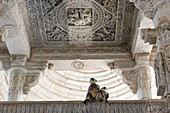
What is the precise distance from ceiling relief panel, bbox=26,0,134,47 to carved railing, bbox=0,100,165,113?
3.40 metres

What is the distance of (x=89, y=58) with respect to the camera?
376 inches

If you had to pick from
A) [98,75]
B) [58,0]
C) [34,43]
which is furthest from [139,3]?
[98,75]

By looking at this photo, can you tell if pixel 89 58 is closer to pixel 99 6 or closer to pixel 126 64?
pixel 126 64

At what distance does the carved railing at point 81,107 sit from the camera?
5.61m

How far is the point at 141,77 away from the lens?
28.8 feet

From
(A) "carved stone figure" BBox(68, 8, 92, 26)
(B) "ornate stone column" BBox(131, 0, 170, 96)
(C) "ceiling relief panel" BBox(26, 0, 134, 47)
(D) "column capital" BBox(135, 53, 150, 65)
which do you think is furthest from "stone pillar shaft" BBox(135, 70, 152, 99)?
(B) "ornate stone column" BBox(131, 0, 170, 96)

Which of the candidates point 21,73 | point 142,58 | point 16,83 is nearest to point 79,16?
point 142,58

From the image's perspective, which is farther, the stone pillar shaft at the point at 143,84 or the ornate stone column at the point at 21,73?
the ornate stone column at the point at 21,73

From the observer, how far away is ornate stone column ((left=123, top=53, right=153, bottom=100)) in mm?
8438

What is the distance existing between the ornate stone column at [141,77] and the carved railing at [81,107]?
2.67 m

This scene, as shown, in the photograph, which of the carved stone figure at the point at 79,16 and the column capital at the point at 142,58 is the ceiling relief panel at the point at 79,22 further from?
the column capital at the point at 142,58

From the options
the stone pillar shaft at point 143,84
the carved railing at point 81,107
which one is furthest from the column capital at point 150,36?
the stone pillar shaft at point 143,84

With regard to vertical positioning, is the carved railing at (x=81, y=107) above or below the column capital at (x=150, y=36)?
below

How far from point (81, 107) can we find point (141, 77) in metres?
3.62
